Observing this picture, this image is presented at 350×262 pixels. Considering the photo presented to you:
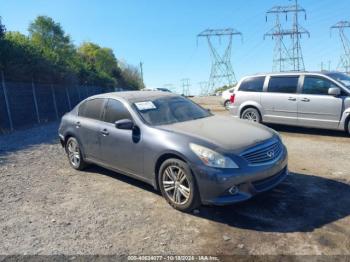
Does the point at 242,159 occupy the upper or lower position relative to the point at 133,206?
upper

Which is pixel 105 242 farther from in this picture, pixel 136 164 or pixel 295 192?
pixel 295 192

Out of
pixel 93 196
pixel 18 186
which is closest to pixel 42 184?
pixel 18 186

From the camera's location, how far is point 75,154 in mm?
7059

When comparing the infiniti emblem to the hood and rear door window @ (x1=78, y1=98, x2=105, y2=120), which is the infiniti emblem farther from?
rear door window @ (x1=78, y1=98, x2=105, y2=120)

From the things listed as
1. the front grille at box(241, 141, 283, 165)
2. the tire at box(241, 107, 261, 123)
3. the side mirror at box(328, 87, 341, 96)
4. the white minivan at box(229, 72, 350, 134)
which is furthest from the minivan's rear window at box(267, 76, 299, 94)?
the front grille at box(241, 141, 283, 165)

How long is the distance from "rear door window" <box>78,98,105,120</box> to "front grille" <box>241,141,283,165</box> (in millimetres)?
3025

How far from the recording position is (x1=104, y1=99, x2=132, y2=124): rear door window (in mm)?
5723

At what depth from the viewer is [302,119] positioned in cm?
971

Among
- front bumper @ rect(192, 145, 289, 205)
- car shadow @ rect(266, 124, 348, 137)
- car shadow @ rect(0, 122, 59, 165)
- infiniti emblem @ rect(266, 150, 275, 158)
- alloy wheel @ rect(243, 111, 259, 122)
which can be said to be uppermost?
infiniti emblem @ rect(266, 150, 275, 158)

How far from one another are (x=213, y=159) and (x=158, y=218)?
1089 millimetres

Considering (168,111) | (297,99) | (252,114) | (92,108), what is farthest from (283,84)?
(92,108)

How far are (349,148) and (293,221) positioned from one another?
14.7ft

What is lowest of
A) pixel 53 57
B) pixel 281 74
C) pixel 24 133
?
pixel 24 133

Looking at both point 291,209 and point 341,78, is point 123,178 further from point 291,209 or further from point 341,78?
point 341,78
